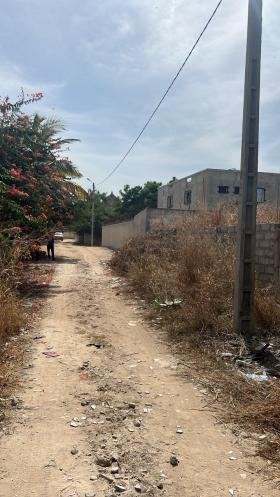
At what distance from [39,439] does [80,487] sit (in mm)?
792

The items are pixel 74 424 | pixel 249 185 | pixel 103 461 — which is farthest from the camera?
pixel 249 185

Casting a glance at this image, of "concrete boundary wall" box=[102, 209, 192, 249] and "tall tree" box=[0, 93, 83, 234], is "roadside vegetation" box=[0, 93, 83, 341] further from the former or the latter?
"concrete boundary wall" box=[102, 209, 192, 249]

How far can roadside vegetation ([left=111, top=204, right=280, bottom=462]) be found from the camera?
453cm

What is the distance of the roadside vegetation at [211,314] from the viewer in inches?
179

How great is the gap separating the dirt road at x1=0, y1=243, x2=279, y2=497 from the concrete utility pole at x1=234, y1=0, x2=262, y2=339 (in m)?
1.33

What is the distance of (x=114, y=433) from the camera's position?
4.07 meters

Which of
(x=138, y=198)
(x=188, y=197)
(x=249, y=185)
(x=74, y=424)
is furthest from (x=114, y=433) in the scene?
(x=138, y=198)

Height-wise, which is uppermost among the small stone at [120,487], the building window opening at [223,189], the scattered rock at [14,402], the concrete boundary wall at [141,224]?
the building window opening at [223,189]

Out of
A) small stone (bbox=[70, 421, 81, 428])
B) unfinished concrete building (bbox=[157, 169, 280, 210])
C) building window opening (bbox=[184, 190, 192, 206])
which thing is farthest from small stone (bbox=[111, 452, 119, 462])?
building window opening (bbox=[184, 190, 192, 206])

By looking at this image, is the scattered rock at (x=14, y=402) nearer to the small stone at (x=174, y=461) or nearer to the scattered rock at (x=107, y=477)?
the scattered rock at (x=107, y=477)

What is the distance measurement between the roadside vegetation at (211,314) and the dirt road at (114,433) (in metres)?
0.31

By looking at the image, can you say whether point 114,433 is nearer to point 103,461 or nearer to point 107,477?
point 103,461

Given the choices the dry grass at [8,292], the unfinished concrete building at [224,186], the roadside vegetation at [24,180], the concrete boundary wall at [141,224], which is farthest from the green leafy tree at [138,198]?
the dry grass at [8,292]

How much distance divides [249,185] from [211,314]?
2.04 metres
